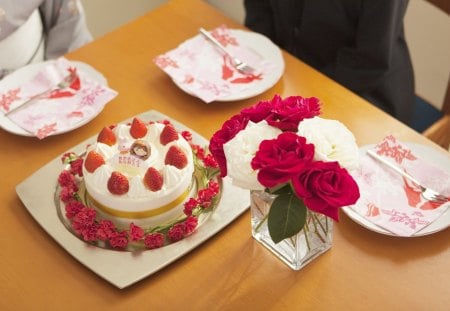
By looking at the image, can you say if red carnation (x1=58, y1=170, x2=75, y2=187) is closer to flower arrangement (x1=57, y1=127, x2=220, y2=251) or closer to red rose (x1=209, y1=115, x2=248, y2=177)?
flower arrangement (x1=57, y1=127, x2=220, y2=251)

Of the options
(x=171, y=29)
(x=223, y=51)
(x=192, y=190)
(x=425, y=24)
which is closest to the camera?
(x=192, y=190)

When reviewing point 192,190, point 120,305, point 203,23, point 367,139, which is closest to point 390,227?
point 367,139

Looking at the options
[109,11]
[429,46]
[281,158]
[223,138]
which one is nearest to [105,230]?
[223,138]

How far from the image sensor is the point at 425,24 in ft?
7.56

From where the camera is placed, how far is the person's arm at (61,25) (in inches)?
71.6

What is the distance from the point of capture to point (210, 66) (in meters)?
1.52

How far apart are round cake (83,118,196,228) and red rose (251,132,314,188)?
0.27 m

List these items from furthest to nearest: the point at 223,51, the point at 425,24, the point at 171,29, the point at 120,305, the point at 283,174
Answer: the point at 425,24 < the point at 171,29 < the point at 223,51 < the point at 120,305 < the point at 283,174

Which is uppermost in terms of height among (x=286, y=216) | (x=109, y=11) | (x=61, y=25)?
(x=286, y=216)

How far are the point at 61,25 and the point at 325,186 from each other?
1.14 meters

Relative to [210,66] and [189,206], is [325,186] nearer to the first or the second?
[189,206]

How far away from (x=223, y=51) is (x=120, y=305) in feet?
2.15

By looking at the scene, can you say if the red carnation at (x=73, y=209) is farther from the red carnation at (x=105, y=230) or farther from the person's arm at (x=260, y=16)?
the person's arm at (x=260, y=16)

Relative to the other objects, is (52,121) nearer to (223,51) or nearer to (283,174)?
(223,51)
